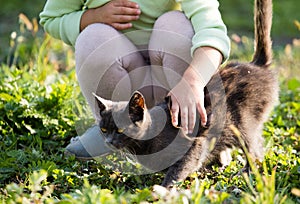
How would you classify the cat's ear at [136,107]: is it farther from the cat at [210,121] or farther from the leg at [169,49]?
the leg at [169,49]

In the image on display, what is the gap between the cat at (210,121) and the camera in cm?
248

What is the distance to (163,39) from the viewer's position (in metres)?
2.78

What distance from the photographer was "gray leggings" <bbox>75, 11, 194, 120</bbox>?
2.74m

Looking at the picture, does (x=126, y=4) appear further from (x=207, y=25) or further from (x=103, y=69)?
(x=207, y=25)

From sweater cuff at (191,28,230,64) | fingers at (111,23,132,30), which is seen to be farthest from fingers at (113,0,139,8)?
sweater cuff at (191,28,230,64)

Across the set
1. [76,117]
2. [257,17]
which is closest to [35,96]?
[76,117]

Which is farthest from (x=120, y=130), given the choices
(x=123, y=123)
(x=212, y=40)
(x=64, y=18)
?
(x=64, y=18)

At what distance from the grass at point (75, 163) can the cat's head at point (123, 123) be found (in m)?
0.22

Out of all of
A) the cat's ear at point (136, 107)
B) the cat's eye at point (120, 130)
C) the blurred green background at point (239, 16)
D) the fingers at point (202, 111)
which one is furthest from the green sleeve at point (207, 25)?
the blurred green background at point (239, 16)

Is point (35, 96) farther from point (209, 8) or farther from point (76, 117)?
point (209, 8)

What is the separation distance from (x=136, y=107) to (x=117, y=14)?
0.71 metres

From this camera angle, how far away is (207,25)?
8.69 feet

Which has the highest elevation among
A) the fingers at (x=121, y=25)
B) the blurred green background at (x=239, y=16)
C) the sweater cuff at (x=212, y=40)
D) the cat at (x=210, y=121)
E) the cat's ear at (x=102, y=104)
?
the fingers at (x=121, y=25)

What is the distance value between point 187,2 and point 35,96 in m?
1.16
